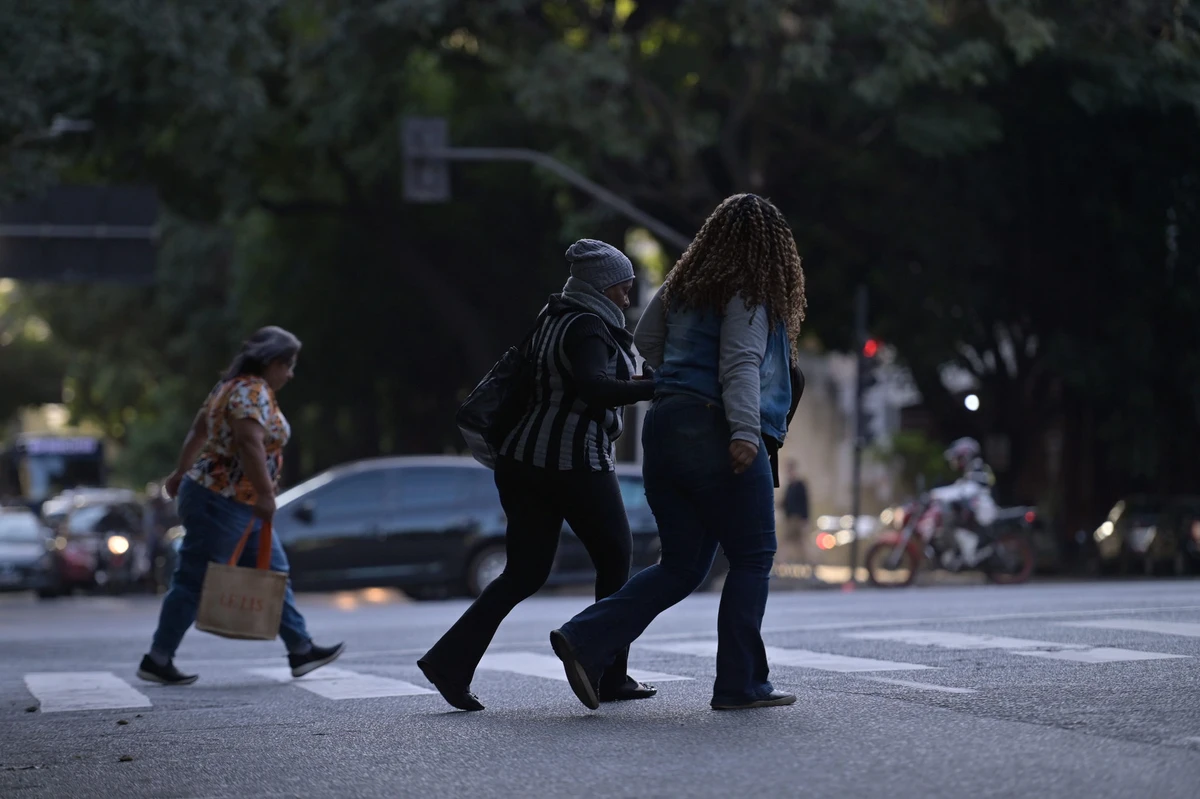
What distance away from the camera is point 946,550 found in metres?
24.4

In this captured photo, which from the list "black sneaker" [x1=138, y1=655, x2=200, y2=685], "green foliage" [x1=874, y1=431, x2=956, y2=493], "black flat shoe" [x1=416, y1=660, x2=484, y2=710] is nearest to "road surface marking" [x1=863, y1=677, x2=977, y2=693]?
"black flat shoe" [x1=416, y1=660, x2=484, y2=710]

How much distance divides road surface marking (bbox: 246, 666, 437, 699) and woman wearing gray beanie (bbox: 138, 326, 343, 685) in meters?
0.14

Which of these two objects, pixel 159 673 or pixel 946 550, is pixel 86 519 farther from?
pixel 159 673

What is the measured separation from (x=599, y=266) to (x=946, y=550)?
17.8 meters

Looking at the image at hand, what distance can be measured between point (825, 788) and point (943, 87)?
2146 cm

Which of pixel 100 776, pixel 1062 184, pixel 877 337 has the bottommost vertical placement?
pixel 100 776

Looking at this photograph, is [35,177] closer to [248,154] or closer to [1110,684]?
[248,154]

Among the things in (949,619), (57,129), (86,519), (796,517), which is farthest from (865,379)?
(949,619)

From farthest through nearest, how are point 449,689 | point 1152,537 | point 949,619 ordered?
point 1152,537 < point 949,619 < point 449,689

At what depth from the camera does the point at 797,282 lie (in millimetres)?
7152

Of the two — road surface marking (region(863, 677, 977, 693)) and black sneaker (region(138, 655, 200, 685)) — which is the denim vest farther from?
black sneaker (region(138, 655, 200, 685))

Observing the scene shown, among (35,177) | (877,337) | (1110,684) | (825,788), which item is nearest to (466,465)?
(35,177)

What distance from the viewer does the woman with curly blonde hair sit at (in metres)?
6.93

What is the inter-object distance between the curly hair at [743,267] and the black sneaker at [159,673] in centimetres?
366
